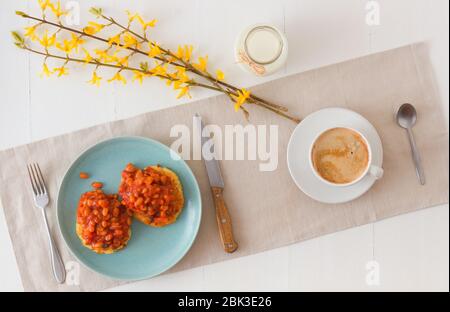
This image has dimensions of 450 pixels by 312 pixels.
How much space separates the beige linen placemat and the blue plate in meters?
0.06

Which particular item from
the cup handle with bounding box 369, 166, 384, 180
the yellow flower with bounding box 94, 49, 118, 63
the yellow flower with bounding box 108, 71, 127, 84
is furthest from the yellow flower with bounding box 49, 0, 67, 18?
the cup handle with bounding box 369, 166, 384, 180

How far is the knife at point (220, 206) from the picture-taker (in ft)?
4.76

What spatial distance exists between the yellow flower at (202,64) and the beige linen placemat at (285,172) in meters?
0.12

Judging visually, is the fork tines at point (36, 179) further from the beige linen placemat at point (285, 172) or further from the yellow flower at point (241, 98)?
the yellow flower at point (241, 98)

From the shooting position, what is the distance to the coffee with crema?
4.51 ft

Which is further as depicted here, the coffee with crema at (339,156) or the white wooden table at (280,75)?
the white wooden table at (280,75)

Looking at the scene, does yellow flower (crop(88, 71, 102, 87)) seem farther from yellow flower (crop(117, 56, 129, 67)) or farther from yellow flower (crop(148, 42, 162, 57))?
yellow flower (crop(148, 42, 162, 57))

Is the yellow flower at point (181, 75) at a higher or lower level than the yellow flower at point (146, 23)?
lower

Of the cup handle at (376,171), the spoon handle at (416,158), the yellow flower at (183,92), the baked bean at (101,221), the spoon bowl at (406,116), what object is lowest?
the baked bean at (101,221)

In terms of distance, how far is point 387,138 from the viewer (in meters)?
1.48

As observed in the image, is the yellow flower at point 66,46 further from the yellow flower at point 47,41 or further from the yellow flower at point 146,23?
the yellow flower at point 146,23

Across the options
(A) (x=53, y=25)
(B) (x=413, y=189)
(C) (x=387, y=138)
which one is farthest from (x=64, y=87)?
(B) (x=413, y=189)

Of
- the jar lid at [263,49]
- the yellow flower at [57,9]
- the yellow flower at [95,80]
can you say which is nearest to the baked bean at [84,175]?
the yellow flower at [95,80]

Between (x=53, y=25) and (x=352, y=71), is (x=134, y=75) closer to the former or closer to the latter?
(x=53, y=25)
